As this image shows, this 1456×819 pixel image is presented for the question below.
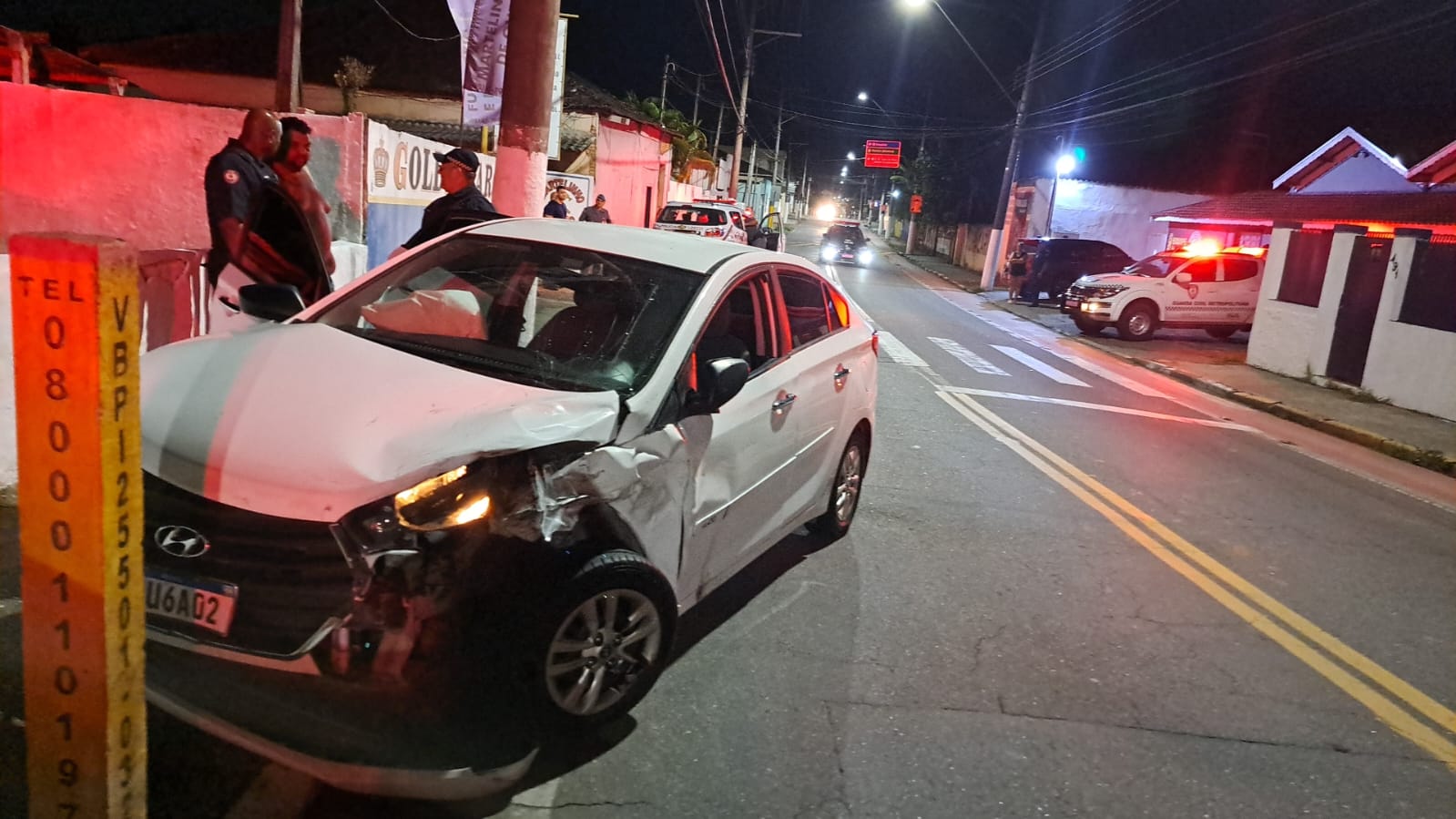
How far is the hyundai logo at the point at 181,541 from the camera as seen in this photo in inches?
106

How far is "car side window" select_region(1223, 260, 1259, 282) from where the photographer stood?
64.0ft

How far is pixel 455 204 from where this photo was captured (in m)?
6.51

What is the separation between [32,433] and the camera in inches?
77.3

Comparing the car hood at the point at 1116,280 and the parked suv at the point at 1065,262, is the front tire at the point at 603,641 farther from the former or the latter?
the parked suv at the point at 1065,262

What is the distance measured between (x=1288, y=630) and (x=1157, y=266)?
678 inches

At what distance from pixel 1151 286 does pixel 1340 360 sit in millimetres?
5308

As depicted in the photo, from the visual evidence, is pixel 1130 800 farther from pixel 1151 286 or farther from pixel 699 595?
pixel 1151 286

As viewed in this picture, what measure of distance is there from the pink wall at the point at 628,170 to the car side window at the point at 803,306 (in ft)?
75.3

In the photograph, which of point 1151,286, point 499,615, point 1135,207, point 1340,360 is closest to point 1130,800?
point 499,615

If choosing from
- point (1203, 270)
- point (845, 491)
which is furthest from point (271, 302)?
point (1203, 270)

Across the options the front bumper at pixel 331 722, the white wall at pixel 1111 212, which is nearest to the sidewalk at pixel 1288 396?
the white wall at pixel 1111 212

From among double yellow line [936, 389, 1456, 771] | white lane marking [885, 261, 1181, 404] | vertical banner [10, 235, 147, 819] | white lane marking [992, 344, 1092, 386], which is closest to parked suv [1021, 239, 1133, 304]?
white lane marking [885, 261, 1181, 404]

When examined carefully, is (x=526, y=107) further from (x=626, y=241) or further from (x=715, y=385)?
(x=715, y=385)

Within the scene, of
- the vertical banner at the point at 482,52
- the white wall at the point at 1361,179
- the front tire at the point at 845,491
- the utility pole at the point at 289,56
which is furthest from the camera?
the white wall at the point at 1361,179
